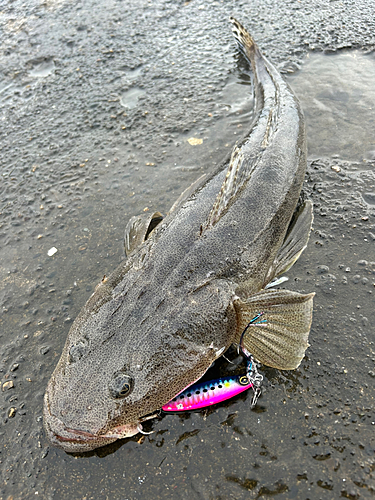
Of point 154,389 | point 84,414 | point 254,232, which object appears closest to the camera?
point 84,414

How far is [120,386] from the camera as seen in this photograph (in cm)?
212

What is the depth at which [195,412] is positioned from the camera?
Answer: 244cm

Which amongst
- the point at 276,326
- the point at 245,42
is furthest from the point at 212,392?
the point at 245,42

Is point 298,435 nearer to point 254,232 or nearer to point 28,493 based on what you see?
point 254,232

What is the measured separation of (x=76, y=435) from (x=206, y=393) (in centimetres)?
82

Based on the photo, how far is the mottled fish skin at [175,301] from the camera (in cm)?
212

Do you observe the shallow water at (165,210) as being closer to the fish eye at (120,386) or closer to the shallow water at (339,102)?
the shallow water at (339,102)

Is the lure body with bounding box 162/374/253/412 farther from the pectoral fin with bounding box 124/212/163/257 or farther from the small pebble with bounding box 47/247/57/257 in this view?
the small pebble with bounding box 47/247/57/257

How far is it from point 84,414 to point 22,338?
121 cm

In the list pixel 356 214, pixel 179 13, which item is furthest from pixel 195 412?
pixel 179 13

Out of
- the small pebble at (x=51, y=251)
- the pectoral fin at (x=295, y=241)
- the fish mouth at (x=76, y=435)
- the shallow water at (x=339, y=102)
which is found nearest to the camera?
the fish mouth at (x=76, y=435)

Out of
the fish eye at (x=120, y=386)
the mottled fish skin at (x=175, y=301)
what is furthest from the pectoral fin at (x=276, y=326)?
the fish eye at (x=120, y=386)

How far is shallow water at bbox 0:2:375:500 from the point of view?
2.26m

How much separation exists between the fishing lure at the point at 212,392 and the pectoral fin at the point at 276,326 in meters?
0.17
